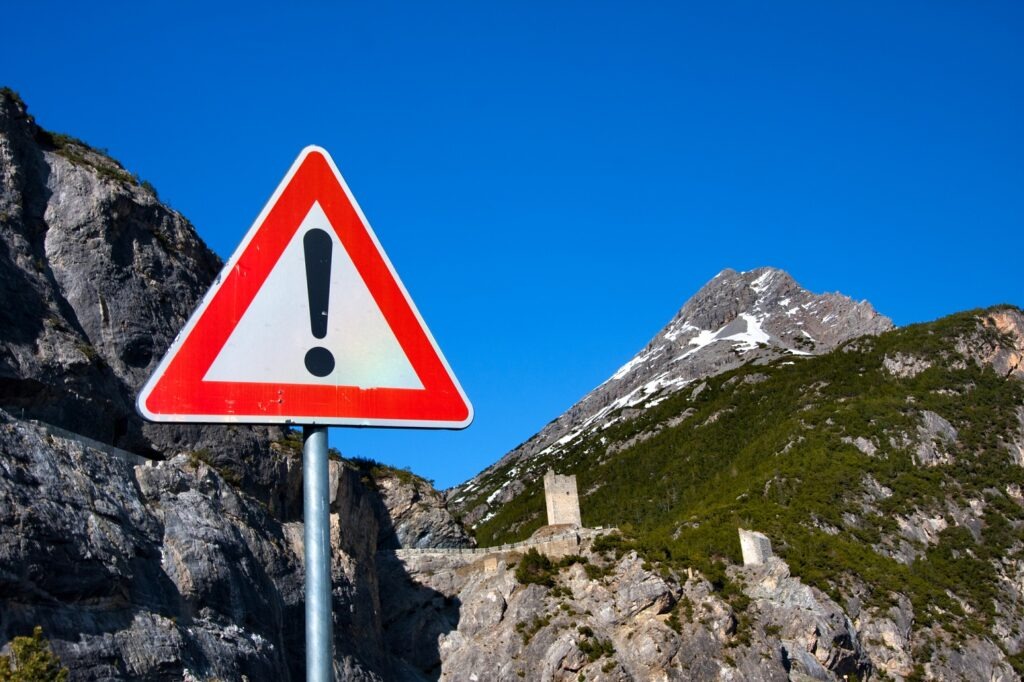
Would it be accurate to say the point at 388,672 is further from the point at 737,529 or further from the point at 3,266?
the point at 737,529

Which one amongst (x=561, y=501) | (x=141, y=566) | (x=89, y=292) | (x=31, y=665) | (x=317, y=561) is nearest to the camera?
(x=317, y=561)

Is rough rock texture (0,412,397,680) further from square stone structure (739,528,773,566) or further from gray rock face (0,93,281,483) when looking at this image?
square stone structure (739,528,773,566)

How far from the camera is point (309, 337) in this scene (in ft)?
13.1

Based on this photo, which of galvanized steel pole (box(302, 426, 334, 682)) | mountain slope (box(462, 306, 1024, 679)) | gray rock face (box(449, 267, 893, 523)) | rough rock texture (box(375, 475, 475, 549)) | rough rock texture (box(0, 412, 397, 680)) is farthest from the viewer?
gray rock face (box(449, 267, 893, 523))

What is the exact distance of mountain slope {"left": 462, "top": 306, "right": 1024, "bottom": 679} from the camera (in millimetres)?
65000

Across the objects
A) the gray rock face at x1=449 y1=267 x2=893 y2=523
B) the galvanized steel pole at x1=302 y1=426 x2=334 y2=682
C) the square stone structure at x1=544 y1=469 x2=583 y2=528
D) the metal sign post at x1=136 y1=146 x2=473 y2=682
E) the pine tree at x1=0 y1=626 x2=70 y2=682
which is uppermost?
the gray rock face at x1=449 y1=267 x2=893 y2=523

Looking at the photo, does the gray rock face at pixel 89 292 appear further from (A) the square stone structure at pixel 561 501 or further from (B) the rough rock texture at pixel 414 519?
(A) the square stone structure at pixel 561 501

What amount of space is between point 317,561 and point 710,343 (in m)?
134

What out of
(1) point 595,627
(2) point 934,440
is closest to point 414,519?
(1) point 595,627

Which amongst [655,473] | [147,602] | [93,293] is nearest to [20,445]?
[147,602]

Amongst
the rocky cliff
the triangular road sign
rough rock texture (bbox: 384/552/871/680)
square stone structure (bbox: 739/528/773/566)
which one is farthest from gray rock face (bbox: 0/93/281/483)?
square stone structure (bbox: 739/528/773/566)

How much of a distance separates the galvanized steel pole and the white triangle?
0.29m

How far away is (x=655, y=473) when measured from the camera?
9212 cm

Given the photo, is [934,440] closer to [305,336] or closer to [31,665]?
[31,665]
